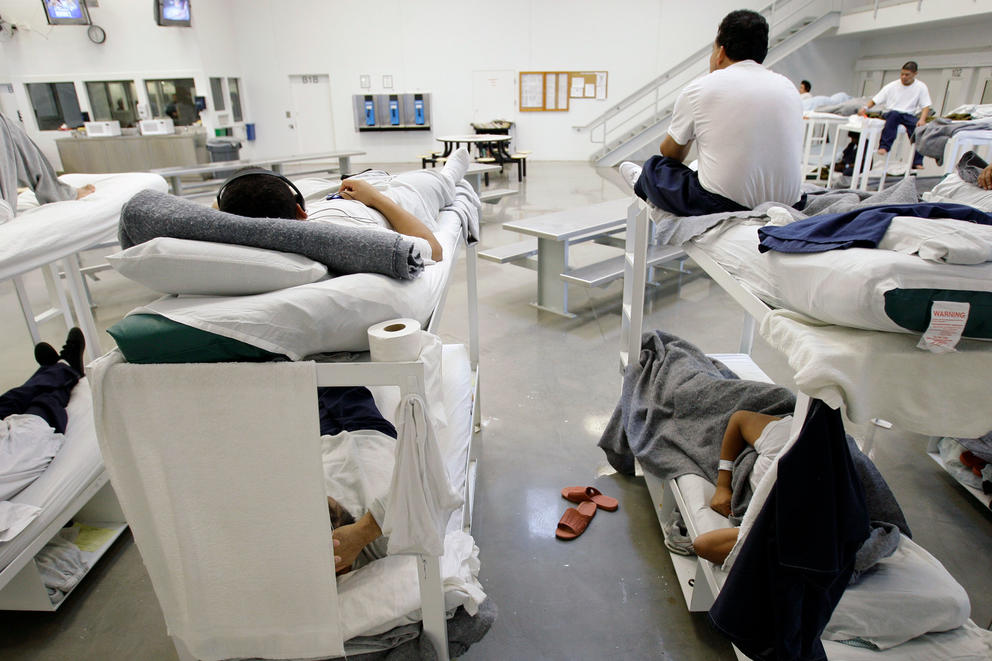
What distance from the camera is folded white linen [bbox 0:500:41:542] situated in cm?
174

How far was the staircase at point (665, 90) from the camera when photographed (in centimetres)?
1024

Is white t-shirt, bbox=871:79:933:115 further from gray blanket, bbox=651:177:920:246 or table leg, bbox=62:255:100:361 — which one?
table leg, bbox=62:255:100:361

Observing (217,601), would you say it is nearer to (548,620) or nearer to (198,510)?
(198,510)

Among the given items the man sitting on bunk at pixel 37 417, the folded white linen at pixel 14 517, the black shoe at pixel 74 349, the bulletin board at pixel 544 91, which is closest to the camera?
the folded white linen at pixel 14 517

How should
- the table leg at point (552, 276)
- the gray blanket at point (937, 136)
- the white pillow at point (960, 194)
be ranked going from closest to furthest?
the white pillow at point (960, 194) → the gray blanket at point (937, 136) → the table leg at point (552, 276)

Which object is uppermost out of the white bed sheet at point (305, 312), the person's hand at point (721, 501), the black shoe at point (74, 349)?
the white bed sheet at point (305, 312)

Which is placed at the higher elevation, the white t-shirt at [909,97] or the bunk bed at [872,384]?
the white t-shirt at [909,97]

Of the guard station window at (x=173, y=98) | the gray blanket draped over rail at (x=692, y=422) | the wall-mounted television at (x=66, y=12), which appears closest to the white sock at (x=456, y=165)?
the gray blanket draped over rail at (x=692, y=422)

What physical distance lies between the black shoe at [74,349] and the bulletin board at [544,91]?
11.1 metres

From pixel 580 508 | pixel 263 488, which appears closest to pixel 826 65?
pixel 580 508

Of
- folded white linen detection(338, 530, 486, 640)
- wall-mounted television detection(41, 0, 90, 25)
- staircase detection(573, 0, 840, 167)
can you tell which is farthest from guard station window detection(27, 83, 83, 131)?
folded white linen detection(338, 530, 486, 640)

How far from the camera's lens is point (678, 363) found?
2.45 meters

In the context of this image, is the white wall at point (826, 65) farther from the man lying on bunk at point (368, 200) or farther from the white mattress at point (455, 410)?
the white mattress at point (455, 410)

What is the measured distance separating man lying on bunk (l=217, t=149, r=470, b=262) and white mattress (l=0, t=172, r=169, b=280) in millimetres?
972
